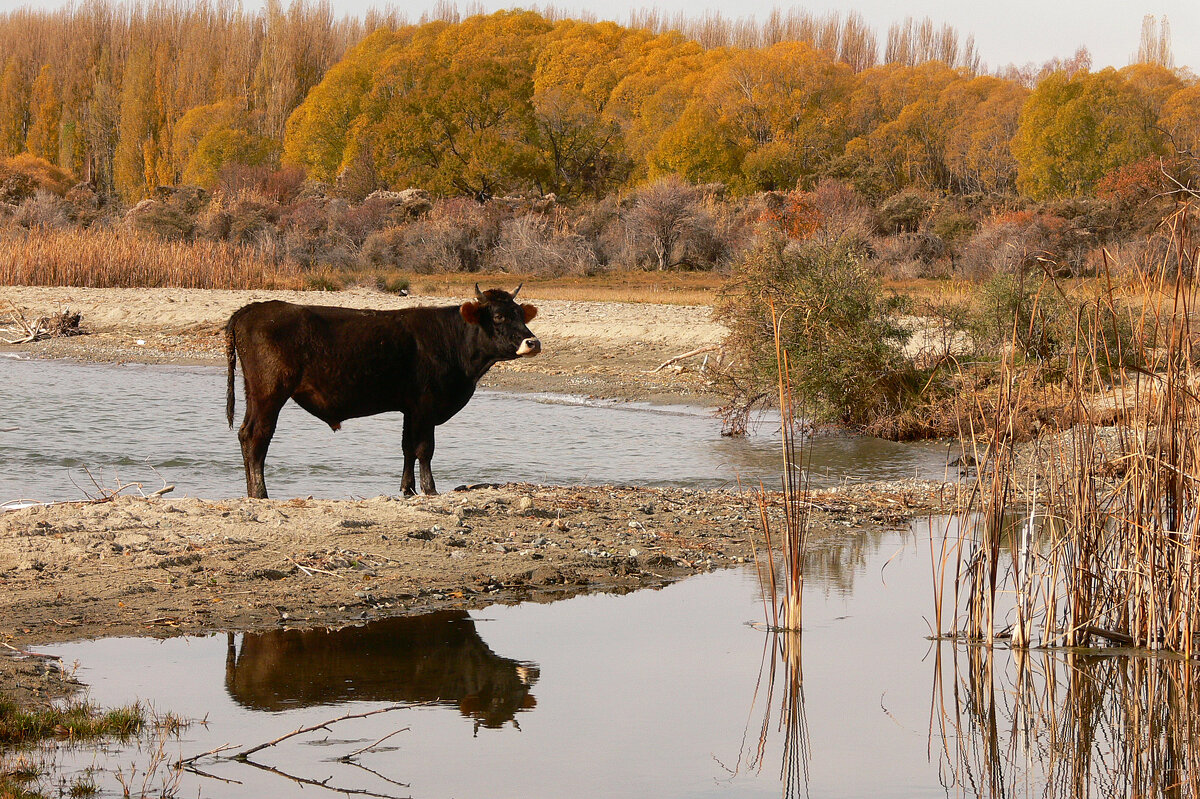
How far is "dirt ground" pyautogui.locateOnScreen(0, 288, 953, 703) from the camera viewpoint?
22.6 feet

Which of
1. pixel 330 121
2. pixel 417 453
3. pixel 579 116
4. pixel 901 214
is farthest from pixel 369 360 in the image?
pixel 330 121

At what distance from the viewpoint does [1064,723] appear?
230 inches

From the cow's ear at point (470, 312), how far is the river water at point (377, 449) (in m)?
1.90

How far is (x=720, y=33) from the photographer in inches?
5103

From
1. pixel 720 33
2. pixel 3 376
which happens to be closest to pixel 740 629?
pixel 3 376

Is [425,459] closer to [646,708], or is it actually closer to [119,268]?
[646,708]

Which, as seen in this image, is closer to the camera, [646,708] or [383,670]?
[646,708]

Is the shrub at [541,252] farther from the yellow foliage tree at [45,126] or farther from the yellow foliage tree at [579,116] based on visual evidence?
the yellow foliage tree at [45,126]

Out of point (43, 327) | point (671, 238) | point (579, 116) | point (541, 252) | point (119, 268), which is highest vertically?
point (579, 116)

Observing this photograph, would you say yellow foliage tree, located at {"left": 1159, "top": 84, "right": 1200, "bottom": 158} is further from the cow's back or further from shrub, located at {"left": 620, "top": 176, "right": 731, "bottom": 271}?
the cow's back

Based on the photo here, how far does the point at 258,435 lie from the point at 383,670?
164 inches

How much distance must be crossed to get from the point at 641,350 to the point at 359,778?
18.3 m

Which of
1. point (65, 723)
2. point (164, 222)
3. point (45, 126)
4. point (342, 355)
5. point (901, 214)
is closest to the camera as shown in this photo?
point (65, 723)

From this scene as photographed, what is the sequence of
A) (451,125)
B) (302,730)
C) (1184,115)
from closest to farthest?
(302,730), (1184,115), (451,125)
